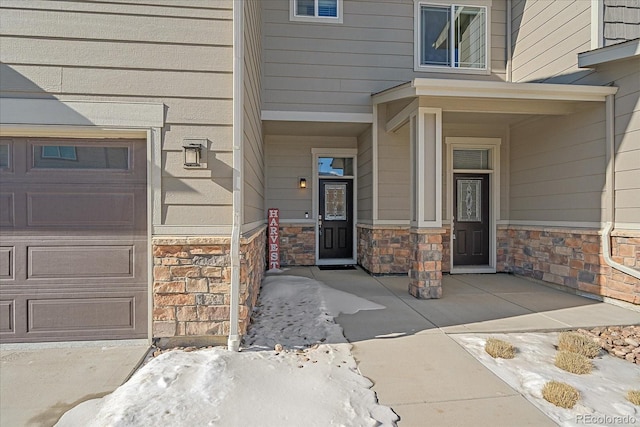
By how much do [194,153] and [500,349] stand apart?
10.2 ft

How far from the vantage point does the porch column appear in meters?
4.62

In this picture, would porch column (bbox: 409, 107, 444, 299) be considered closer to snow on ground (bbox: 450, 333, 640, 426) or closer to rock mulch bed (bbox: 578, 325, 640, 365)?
snow on ground (bbox: 450, 333, 640, 426)

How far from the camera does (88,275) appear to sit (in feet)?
10.1

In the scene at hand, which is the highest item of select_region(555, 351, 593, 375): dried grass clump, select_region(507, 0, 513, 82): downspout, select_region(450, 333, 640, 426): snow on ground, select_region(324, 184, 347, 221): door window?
select_region(507, 0, 513, 82): downspout

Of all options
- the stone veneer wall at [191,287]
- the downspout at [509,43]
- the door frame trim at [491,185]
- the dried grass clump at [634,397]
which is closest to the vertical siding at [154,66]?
the stone veneer wall at [191,287]

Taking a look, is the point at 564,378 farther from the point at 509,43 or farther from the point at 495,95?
the point at 509,43

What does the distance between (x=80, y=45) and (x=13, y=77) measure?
601 millimetres

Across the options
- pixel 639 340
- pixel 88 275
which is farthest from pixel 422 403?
pixel 88 275

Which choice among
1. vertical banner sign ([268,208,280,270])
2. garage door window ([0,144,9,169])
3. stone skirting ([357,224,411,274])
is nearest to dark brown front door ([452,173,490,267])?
stone skirting ([357,224,411,274])

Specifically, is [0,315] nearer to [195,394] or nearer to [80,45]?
[195,394]

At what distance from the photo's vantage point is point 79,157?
3082mm

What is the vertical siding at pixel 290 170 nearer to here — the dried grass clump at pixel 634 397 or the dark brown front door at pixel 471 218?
the dark brown front door at pixel 471 218

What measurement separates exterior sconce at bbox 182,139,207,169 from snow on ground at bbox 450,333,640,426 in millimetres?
2891

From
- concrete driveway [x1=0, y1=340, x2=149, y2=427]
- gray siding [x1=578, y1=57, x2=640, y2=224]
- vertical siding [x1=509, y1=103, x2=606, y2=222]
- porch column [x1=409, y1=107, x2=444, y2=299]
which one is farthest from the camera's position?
vertical siding [x1=509, y1=103, x2=606, y2=222]
